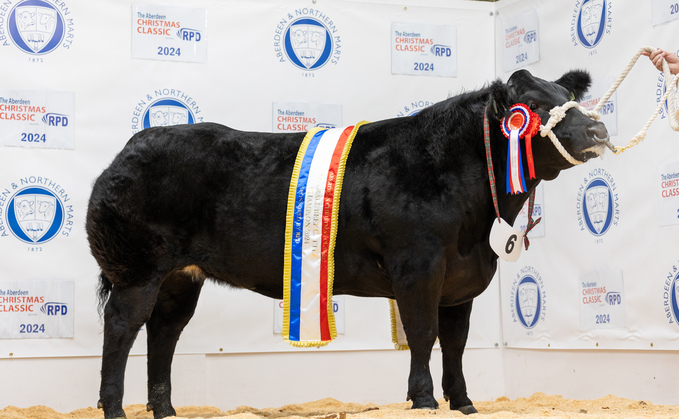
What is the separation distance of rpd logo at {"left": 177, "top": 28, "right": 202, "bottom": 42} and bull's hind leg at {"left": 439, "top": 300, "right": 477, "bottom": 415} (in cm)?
317

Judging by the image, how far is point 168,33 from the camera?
20.3 feet

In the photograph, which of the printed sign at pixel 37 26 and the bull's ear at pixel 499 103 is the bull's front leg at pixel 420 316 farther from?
the printed sign at pixel 37 26

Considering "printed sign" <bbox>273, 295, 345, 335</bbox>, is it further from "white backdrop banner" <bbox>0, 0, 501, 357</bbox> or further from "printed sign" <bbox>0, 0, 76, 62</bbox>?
"printed sign" <bbox>0, 0, 76, 62</bbox>

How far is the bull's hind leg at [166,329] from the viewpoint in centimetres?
474

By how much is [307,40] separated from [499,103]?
2691mm

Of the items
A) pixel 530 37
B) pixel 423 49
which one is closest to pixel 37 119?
pixel 423 49

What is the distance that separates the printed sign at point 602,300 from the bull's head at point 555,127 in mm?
1744

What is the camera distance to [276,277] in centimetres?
445

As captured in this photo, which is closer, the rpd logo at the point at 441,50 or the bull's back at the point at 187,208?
the bull's back at the point at 187,208

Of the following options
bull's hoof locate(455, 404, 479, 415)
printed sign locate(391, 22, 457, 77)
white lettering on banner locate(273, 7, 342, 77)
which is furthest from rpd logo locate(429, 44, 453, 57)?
bull's hoof locate(455, 404, 479, 415)

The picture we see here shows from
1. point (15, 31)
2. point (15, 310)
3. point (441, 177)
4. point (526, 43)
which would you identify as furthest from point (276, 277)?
point (526, 43)

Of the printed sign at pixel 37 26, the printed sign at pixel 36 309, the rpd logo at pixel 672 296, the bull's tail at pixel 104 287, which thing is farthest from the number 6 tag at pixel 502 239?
the printed sign at pixel 37 26

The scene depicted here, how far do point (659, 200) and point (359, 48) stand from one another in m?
2.82

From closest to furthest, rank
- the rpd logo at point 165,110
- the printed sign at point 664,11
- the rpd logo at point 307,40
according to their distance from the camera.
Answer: the printed sign at point 664,11
the rpd logo at point 165,110
the rpd logo at point 307,40
